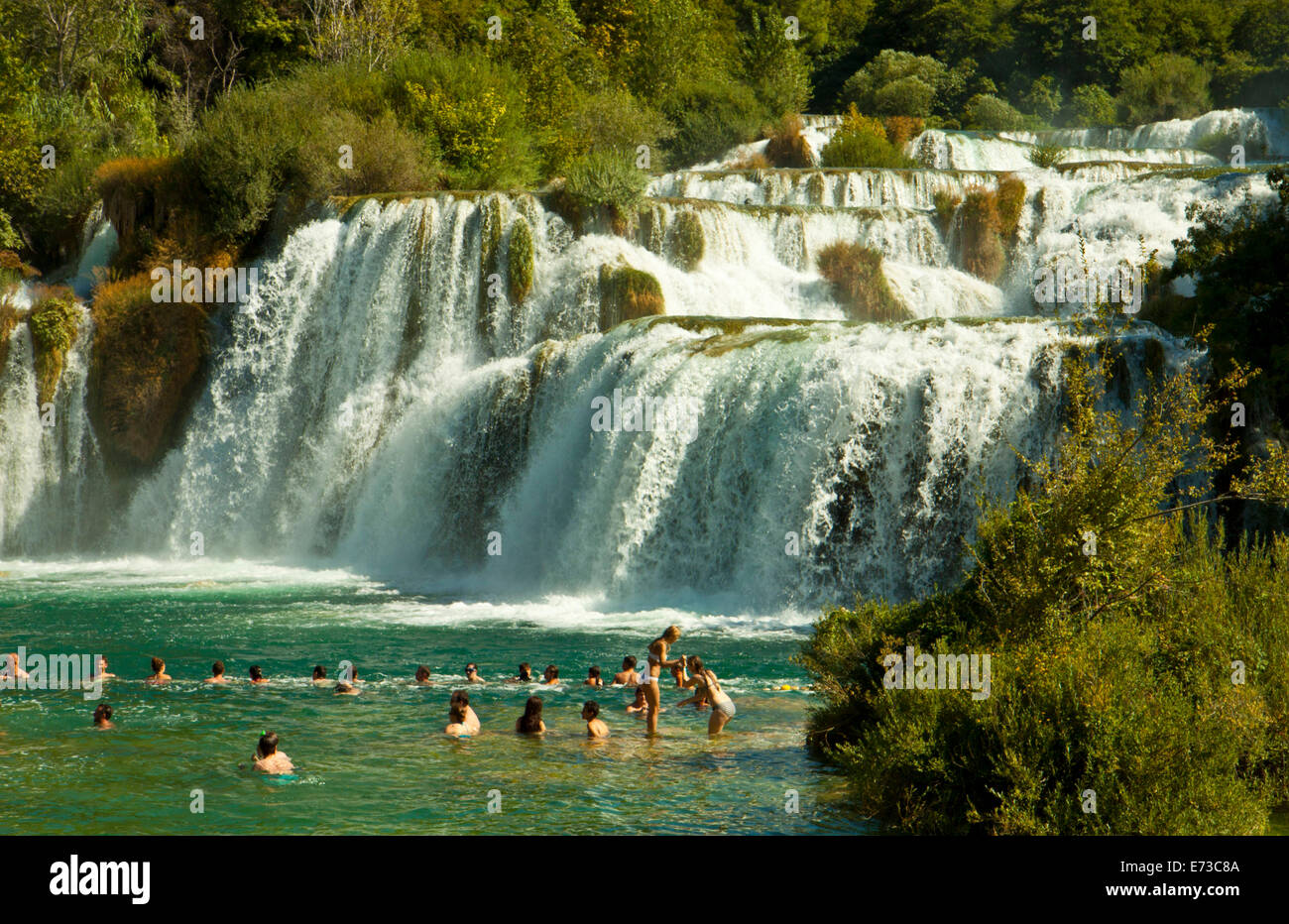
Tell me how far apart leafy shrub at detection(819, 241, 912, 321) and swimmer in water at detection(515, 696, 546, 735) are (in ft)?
49.2

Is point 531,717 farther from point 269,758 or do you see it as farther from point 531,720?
point 269,758

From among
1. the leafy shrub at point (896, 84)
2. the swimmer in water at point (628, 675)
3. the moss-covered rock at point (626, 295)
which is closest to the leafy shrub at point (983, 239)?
the moss-covered rock at point (626, 295)

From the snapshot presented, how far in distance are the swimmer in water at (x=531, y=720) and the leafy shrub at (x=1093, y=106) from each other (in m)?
40.7

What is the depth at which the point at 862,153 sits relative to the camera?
3597 centimetres

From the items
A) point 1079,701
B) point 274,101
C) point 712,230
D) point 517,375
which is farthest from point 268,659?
point 274,101

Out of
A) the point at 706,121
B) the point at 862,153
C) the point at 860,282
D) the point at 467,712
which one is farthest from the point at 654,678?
the point at 706,121

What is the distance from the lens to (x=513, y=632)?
17047mm

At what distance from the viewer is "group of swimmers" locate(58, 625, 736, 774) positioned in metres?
11.6

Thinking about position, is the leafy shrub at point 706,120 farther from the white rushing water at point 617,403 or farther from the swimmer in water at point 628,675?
the swimmer in water at point 628,675

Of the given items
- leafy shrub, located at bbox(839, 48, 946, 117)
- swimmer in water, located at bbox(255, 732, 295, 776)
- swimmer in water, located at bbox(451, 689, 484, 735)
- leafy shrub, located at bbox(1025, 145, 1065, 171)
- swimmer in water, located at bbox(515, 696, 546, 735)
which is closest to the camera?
swimmer in water, located at bbox(255, 732, 295, 776)

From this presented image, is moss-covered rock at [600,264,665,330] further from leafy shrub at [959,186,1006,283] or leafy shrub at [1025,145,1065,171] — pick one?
leafy shrub at [1025,145,1065,171]

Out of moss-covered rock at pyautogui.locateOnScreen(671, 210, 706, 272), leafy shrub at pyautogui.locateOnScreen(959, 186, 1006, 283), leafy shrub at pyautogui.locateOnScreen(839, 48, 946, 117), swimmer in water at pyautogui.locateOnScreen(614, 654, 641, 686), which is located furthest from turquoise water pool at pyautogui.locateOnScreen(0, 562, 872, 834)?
leafy shrub at pyautogui.locateOnScreen(839, 48, 946, 117)

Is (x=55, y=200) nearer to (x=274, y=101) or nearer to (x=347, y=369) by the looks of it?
(x=274, y=101)

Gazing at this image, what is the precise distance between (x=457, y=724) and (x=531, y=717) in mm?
705
